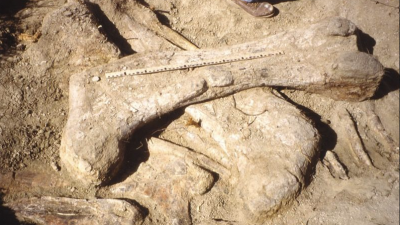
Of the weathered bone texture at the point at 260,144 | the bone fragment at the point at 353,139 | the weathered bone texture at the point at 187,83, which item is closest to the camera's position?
the weathered bone texture at the point at 260,144

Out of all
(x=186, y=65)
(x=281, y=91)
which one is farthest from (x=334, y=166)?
(x=186, y=65)

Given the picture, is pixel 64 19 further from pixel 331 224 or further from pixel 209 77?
pixel 331 224

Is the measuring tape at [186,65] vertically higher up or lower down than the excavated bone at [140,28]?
lower down

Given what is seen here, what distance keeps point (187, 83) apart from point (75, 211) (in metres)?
2.10

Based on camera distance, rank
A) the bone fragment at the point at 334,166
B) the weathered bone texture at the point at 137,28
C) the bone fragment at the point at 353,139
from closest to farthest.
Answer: the bone fragment at the point at 334,166, the bone fragment at the point at 353,139, the weathered bone texture at the point at 137,28

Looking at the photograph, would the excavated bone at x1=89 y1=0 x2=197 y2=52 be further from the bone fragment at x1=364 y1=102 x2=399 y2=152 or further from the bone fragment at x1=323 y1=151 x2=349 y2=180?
the bone fragment at x1=364 y1=102 x2=399 y2=152

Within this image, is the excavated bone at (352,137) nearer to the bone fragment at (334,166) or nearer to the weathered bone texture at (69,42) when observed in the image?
the bone fragment at (334,166)

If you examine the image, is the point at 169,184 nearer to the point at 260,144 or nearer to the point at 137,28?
the point at 260,144

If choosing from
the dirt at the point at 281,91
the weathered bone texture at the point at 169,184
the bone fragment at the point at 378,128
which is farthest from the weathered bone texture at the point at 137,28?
the bone fragment at the point at 378,128

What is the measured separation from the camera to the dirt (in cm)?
348

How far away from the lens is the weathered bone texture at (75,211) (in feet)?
10.8

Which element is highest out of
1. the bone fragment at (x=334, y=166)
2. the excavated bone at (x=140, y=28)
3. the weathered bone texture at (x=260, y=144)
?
the excavated bone at (x=140, y=28)

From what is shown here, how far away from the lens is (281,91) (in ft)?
13.7

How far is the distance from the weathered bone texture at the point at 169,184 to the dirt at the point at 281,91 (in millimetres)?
209
